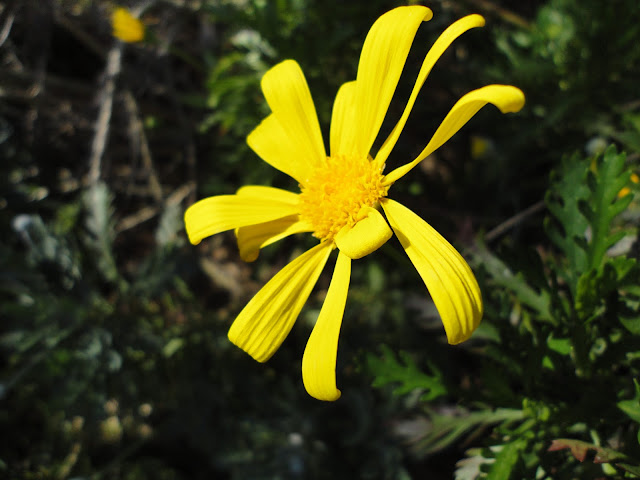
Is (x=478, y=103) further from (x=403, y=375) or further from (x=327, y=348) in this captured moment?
(x=403, y=375)

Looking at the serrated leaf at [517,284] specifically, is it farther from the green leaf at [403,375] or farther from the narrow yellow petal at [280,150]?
the narrow yellow petal at [280,150]

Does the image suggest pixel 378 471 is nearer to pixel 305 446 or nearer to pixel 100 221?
pixel 305 446

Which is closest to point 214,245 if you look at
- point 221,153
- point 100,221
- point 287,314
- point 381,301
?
point 221,153

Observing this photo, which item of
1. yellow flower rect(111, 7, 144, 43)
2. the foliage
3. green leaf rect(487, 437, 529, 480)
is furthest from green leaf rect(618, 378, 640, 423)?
yellow flower rect(111, 7, 144, 43)

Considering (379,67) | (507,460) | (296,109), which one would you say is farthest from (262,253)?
(507,460)

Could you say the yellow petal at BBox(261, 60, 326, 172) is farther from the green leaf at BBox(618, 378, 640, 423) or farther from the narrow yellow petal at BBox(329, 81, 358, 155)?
Answer: the green leaf at BBox(618, 378, 640, 423)

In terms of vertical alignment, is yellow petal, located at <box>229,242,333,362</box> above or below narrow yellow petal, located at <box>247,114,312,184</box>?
below
